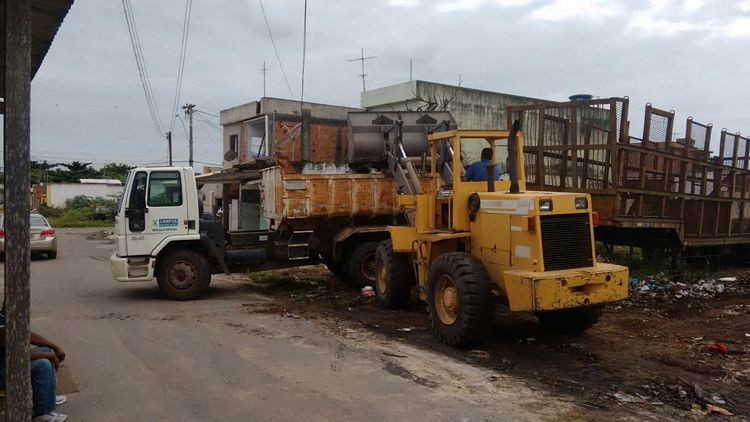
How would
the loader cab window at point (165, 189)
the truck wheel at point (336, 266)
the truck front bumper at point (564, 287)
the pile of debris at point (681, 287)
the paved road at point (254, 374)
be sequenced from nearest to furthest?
1. the paved road at point (254, 374)
2. the truck front bumper at point (564, 287)
3. the pile of debris at point (681, 287)
4. the loader cab window at point (165, 189)
5. the truck wheel at point (336, 266)

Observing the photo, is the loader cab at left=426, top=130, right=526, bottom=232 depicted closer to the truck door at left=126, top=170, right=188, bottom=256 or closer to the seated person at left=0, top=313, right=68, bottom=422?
the truck door at left=126, top=170, right=188, bottom=256

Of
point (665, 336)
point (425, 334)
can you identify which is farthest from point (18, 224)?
point (665, 336)

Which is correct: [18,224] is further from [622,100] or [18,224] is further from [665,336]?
[622,100]

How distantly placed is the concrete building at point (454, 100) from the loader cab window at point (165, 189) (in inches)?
545

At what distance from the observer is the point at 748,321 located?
332 inches

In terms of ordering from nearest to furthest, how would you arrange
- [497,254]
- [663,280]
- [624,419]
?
[624,419] → [497,254] → [663,280]

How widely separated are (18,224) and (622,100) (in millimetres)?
9534

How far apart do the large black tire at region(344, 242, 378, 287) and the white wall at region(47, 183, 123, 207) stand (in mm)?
55548

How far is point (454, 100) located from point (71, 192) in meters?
52.5

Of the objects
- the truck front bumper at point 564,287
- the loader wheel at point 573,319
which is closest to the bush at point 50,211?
the loader wheel at point 573,319

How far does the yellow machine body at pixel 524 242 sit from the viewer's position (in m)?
6.62

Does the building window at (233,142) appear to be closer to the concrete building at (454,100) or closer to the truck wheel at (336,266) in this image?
the concrete building at (454,100)

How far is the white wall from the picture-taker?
205ft

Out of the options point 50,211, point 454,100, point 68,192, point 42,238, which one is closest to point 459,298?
point 42,238
